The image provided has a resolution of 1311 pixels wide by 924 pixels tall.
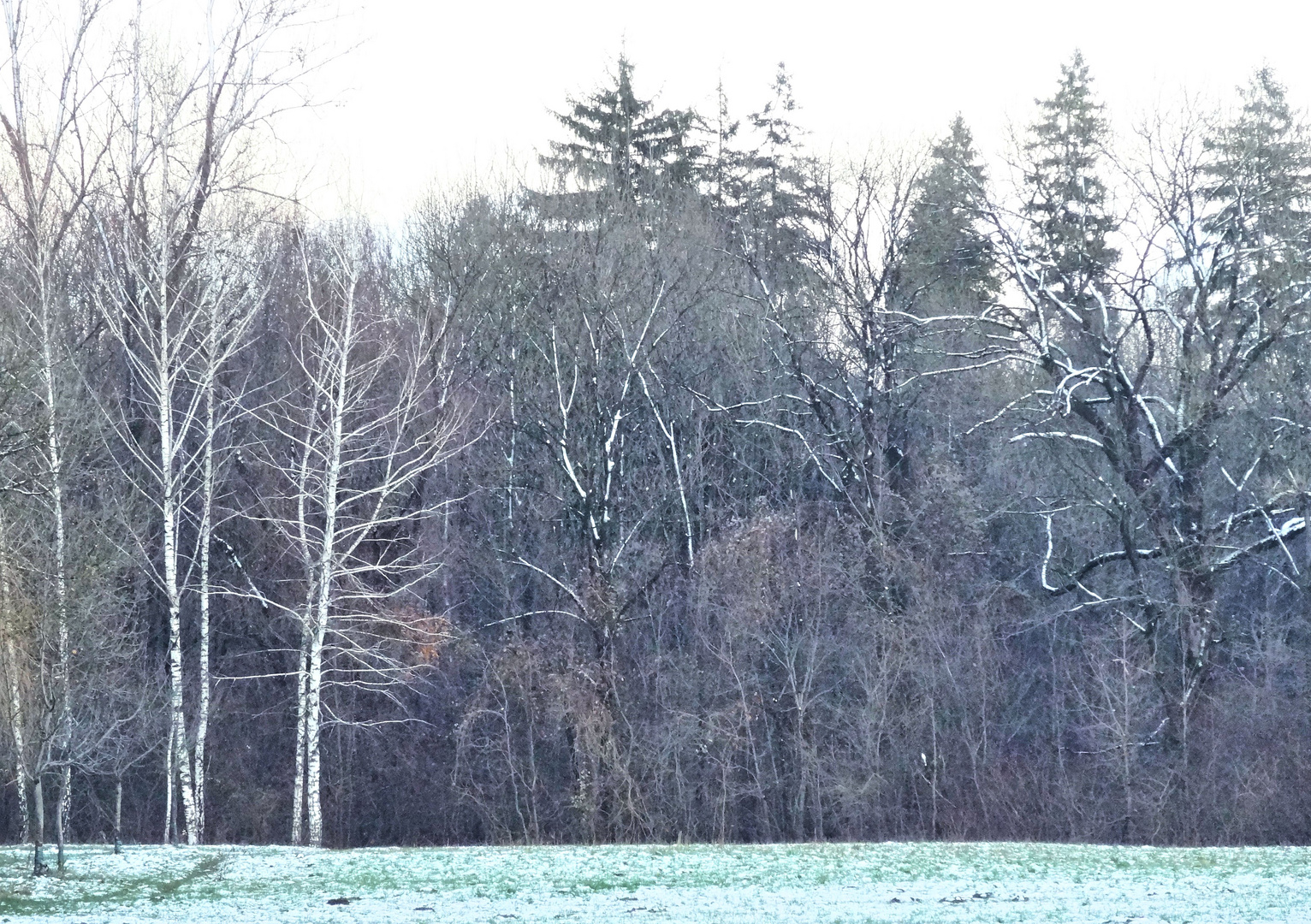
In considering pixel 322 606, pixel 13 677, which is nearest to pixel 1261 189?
pixel 322 606

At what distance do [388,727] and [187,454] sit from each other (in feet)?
25.0

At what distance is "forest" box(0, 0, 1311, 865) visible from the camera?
894 inches

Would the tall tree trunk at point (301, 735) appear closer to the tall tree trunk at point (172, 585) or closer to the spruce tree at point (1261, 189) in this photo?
the tall tree trunk at point (172, 585)

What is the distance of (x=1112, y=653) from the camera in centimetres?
2434

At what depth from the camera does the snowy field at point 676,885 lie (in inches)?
432

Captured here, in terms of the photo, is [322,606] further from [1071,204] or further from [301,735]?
[1071,204]

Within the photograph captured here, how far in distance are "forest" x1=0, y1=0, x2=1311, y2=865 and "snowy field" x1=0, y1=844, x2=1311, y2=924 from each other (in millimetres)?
6369

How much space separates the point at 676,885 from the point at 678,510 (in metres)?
17.1

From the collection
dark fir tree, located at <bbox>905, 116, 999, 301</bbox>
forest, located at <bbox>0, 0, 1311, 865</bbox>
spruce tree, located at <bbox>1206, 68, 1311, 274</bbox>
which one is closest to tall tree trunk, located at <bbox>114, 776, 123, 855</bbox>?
forest, located at <bbox>0, 0, 1311, 865</bbox>

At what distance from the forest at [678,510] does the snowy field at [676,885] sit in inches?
251

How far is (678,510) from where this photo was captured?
29422mm

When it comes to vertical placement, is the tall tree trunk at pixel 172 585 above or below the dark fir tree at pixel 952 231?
below

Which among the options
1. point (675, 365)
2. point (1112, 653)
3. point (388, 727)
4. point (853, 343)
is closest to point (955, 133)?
point (853, 343)

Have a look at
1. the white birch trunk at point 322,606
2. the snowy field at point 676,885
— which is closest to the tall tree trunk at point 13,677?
the snowy field at point 676,885
